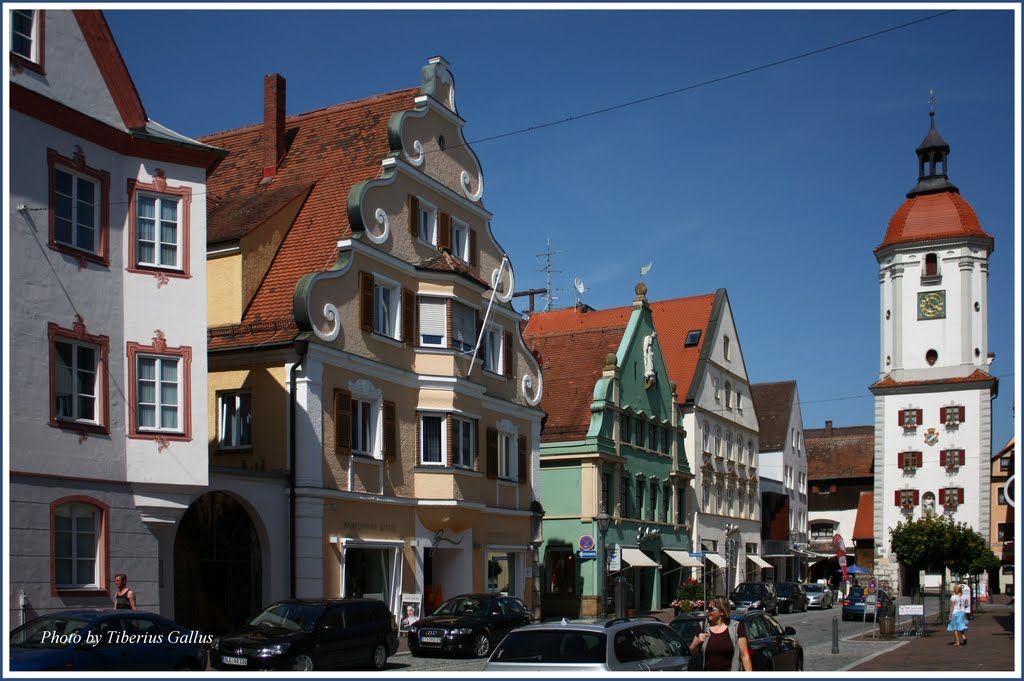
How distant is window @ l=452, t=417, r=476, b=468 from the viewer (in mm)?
37250

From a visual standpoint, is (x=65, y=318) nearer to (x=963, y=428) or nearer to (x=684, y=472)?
(x=684, y=472)

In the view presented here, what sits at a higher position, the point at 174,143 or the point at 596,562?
the point at 174,143

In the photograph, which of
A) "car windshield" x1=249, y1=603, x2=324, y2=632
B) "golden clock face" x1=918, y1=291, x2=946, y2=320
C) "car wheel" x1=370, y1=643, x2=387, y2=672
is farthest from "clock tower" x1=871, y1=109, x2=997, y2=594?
"car windshield" x1=249, y1=603, x2=324, y2=632

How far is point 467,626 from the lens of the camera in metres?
28.8

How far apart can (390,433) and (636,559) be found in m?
19.4

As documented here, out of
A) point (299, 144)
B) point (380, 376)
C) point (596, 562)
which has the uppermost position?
point (299, 144)

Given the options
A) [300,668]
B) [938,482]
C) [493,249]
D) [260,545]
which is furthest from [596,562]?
[938,482]

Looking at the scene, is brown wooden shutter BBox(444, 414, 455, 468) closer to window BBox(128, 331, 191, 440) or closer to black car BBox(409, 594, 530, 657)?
black car BBox(409, 594, 530, 657)

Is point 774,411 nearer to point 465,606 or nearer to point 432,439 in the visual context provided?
point 432,439

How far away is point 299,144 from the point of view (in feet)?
133

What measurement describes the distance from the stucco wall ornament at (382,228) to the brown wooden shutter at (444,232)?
298cm

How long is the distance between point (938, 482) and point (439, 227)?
52.7 meters

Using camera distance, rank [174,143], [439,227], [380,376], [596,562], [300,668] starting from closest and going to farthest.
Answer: [300,668]
[174,143]
[380,376]
[439,227]
[596,562]

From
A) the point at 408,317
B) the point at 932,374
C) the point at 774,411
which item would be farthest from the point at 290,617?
the point at 932,374
